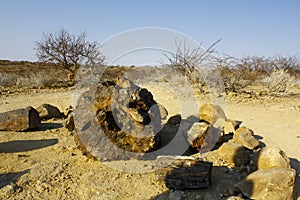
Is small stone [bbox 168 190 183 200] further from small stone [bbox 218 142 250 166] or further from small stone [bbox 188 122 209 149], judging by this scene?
small stone [bbox 188 122 209 149]

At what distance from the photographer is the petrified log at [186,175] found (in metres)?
2.54

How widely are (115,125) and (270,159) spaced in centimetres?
176

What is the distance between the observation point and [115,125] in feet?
10.6

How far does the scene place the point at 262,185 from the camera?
94.3 inches

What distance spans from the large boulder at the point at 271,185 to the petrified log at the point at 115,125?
1.21 m

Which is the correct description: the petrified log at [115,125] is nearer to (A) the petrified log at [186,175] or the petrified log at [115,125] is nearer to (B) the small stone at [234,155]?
(A) the petrified log at [186,175]

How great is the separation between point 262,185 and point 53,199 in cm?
189

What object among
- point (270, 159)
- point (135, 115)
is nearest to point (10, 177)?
point (135, 115)

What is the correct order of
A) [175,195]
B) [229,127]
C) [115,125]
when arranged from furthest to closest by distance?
1. [229,127]
2. [115,125]
3. [175,195]

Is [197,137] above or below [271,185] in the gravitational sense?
above

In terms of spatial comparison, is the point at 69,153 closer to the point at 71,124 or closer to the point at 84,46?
the point at 71,124

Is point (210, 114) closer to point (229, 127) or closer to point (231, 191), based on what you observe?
point (229, 127)

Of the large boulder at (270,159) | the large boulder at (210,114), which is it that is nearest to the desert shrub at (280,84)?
the large boulder at (210,114)

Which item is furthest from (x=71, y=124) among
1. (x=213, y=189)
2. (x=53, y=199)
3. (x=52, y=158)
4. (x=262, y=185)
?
(x=262, y=185)
